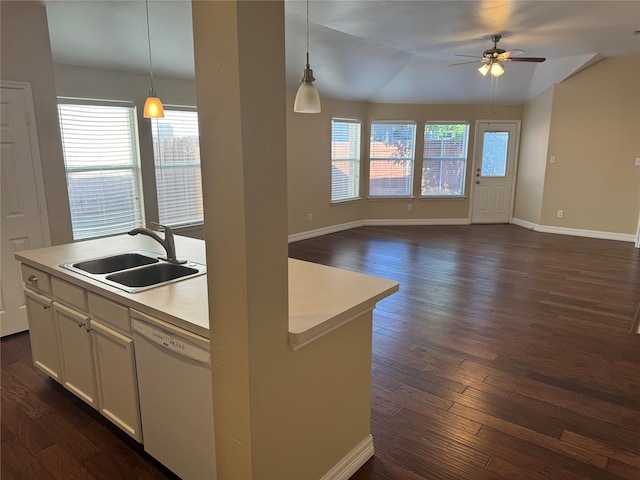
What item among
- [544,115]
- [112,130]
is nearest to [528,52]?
[544,115]

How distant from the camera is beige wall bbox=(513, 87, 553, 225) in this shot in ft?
24.8

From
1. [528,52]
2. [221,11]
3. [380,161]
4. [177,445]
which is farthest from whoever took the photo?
[380,161]

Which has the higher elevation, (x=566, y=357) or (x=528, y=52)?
(x=528, y=52)

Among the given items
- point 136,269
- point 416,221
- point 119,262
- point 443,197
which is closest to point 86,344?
point 136,269

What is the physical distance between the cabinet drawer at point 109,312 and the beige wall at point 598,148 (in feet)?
25.1

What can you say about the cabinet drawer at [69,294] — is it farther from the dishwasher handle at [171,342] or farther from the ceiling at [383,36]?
the ceiling at [383,36]

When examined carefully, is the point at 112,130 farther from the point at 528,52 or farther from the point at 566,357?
the point at 528,52

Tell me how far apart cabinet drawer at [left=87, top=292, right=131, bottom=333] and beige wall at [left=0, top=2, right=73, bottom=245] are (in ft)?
6.39

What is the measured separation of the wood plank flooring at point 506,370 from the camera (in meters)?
2.12

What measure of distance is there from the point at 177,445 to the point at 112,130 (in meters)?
3.90

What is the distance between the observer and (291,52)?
5.34 metres

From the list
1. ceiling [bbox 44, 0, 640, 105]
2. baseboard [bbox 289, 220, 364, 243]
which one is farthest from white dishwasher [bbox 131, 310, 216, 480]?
baseboard [bbox 289, 220, 364, 243]

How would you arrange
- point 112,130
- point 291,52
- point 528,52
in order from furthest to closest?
point 528,52 < point 291,52 < point 112,130

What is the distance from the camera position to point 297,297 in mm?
1784
